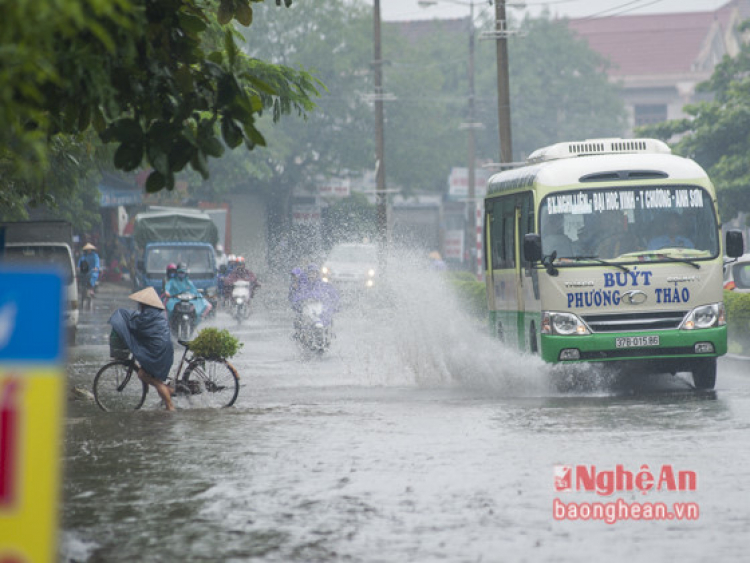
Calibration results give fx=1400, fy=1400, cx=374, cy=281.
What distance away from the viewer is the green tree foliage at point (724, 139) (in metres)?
35.2

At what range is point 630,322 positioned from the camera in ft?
50.9

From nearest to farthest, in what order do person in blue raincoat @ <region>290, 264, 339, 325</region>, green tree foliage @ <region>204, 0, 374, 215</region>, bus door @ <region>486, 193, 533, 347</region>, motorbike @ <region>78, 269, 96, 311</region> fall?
1. bus door @ <region>486, 193, 533, 347</region>
2. person in blue raincoat @ <region>290, 264, 339, 325</region>
3. motorbike @ <region>78, 269, 96, 311</region>
4. green tree foliage @ <region>204, 0, 374, 215</region>

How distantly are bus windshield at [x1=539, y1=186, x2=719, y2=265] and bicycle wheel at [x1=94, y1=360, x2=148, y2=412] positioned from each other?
4.82 metres

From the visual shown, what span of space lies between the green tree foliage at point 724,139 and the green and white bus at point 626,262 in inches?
753

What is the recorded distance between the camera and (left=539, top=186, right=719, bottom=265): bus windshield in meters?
15.7

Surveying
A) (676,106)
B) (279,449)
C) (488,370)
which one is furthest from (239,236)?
(279,449)

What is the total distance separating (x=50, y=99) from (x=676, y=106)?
257 ft

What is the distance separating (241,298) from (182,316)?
5372 mm

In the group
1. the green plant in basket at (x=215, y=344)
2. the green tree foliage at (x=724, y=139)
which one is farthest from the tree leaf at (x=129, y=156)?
the green tree foliage at (x=724, y=139)

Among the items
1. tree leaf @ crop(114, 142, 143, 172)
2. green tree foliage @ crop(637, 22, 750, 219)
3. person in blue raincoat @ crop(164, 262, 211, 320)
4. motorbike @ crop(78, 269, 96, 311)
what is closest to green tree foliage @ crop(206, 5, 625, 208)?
motorbike @ crop(78, 269, 96, 311)

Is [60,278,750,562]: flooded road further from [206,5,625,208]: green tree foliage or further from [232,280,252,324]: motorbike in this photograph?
[206,5,625,208]: green tree foliage

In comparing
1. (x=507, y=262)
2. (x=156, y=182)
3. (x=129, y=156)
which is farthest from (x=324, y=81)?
(x=156, y=182)

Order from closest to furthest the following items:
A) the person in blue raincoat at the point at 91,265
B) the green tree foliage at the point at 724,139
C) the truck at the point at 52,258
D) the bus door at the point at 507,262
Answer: the bus door at the point at 507,262 → the truck at the point at 52,258 → the green tree foliage at the point at 724,139 → the person in blue raincoat at the point at 91,265

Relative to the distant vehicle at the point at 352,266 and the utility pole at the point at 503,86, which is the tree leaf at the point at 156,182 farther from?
the distant vehicle at the point at 352,266
